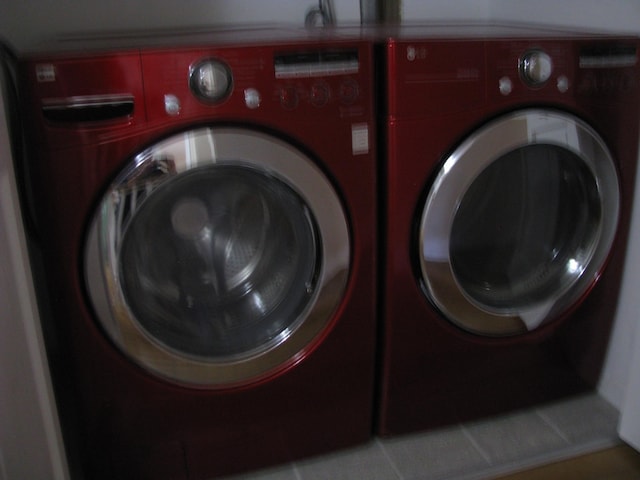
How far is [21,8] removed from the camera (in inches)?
51.9

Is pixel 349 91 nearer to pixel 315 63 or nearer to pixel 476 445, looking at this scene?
pixel 315 63

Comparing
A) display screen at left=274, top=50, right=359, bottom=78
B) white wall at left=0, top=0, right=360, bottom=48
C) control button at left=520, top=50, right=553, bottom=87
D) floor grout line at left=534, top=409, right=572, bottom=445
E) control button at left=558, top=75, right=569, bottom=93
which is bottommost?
floor grout line at left=534, top=409, right=572, bottom=445

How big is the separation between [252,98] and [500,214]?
1.82ft

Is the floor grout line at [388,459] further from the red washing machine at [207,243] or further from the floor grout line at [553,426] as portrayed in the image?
the floor grout line at [553,426]

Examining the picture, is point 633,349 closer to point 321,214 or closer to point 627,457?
point 627,457

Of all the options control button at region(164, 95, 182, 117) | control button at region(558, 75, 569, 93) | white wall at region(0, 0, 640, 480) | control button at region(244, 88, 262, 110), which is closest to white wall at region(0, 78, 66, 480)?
white wall at region(0, 0, 640, 480)

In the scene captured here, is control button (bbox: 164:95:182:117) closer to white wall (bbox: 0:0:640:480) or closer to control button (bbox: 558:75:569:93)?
white wall (bbox: 0:0:640:480)

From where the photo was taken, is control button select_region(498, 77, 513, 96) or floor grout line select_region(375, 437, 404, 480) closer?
control button select_region(498, 77, 513, 96)

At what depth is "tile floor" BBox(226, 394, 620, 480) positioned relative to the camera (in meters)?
1.19

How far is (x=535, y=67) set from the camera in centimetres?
105

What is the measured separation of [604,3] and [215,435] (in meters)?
1.19

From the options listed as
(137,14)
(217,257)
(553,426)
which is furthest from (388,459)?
(137,14)

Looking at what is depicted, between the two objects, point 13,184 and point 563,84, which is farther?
point 563,84

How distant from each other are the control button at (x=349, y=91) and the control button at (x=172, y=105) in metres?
0.26
